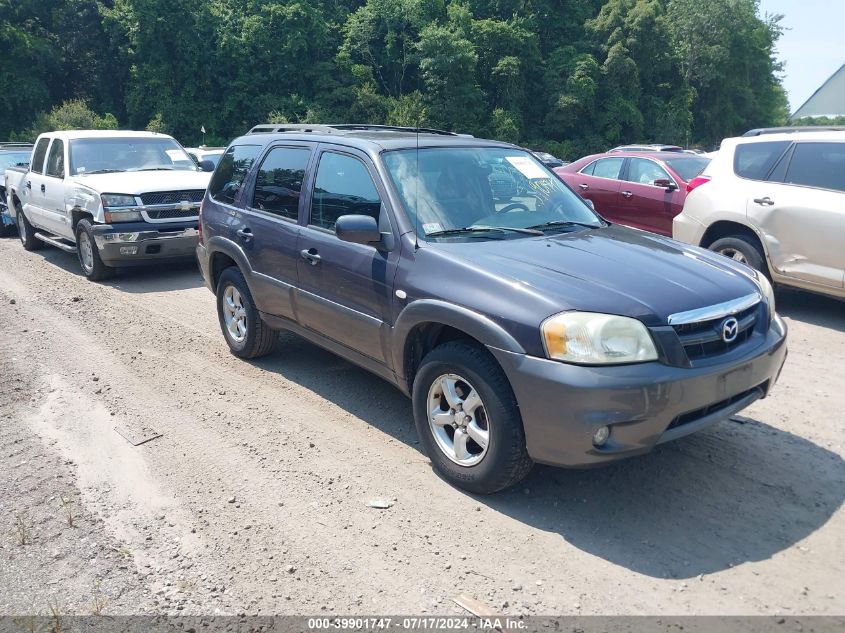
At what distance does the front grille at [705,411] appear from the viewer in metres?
3.51

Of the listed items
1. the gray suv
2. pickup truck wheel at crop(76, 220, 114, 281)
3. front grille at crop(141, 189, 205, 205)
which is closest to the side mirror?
the gray suv

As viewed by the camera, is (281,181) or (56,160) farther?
(56,160)

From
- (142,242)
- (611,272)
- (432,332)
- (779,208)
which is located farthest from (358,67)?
(611,272)

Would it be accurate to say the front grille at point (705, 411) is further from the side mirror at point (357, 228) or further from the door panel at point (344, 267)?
the side mirror at point (357, 228)

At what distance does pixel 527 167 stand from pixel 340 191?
135 centimetres

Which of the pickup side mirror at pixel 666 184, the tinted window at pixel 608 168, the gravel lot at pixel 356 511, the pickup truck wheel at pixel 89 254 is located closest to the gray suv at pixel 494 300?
the gravel lot at pixel 356 511

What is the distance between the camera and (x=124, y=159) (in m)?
10.3

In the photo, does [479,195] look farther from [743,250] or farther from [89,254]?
[89,254]

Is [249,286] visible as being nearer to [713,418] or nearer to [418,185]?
[418,185]

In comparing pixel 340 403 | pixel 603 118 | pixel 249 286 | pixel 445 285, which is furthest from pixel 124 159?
pixel 603 118

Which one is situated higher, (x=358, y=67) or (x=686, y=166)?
(x=358, y=67)

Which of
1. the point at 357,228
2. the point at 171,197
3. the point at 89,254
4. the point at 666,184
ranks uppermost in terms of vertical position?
the point at 357,228

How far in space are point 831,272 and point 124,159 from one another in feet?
29.7

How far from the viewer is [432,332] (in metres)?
4.16
